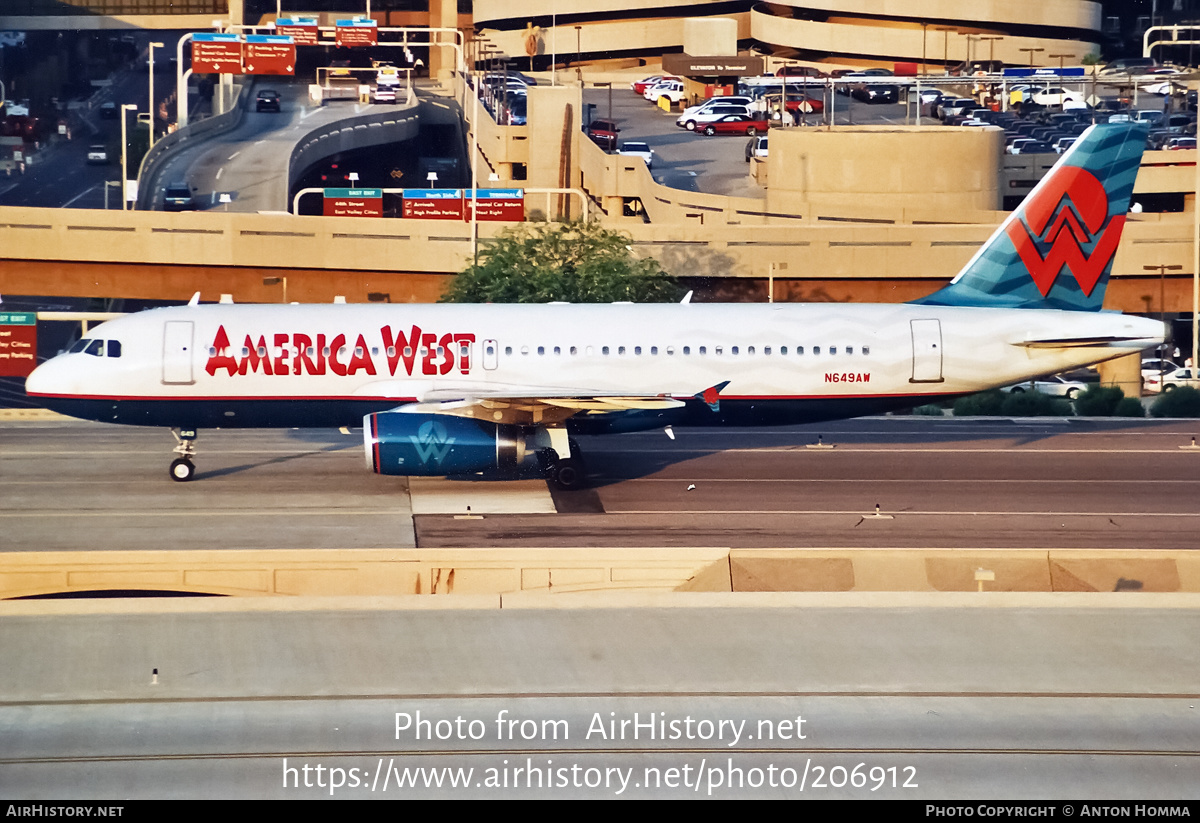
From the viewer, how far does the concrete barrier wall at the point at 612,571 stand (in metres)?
28.2

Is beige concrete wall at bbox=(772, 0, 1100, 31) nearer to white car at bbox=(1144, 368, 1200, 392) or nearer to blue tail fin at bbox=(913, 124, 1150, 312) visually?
white car at bbox=(1144, 368, 1200, 392)

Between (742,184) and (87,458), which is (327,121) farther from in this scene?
(87,458)

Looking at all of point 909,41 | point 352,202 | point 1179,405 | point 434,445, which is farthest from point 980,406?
point 909,41

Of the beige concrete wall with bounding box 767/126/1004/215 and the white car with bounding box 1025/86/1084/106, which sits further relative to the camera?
the white car with bounding box 1025/86/1084/106

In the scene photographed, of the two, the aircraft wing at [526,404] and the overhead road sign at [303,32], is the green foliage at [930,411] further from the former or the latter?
the overhead road sign at [303,32]

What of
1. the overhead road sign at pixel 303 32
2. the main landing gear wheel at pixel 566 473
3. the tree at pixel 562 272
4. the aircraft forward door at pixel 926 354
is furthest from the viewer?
the overhead road sign at pixel 303 32

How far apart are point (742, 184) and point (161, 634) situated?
6177 centimetres

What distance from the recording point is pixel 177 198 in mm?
79562

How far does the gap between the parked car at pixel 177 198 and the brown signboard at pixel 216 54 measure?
66.2 feet

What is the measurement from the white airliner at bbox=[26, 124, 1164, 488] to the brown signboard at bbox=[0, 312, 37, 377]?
8771 millimetres

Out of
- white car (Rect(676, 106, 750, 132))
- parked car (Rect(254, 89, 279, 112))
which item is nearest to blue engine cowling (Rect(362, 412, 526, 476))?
white car (Rect(676, 106, 750, 132))

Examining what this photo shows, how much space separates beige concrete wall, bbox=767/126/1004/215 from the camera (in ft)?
233

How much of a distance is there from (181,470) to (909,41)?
116 m

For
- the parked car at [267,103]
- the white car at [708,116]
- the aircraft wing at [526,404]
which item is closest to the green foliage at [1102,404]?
the aircraft wing at [526,404]
